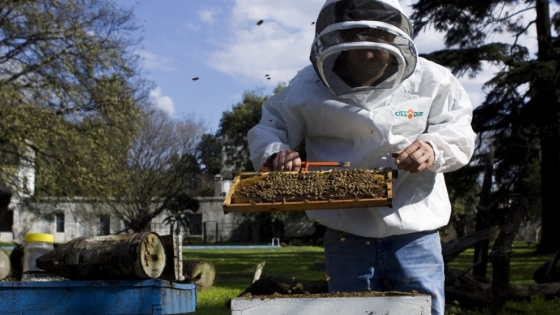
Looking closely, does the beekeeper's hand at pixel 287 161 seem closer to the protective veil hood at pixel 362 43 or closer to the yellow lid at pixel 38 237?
the protective veil hood at pixel 362 43

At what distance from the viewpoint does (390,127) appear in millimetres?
2461

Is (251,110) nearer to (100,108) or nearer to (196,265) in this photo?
(100,108)

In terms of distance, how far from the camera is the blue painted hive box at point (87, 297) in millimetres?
3328

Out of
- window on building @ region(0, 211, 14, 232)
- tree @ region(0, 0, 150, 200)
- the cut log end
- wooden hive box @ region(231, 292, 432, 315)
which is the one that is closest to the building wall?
window on building @ region(0, 211, 14, 232)

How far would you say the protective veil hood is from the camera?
8.11ft

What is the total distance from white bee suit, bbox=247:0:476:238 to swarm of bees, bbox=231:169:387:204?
5.6 inches

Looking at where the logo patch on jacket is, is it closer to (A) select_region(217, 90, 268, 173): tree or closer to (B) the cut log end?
(B) the cut log end

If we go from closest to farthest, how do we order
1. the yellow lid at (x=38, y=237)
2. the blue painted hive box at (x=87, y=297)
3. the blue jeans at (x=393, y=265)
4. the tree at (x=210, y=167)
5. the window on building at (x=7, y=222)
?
1. the blue jeans at (x=393, y=265)
2. the blue painted hive box at (x=87, y=297)
3. the yellow lid at (x=38, y=237)
4. the window on building at (x=7, y=222)
5. the tree at (x=210, y=167)

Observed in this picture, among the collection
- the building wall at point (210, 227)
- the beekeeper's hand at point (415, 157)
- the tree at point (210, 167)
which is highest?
the tree at point (210, 167)

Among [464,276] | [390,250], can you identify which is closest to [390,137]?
[390,250]

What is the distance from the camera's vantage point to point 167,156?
3275cm

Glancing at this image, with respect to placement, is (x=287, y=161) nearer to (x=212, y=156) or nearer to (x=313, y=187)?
(x=313, y=187)

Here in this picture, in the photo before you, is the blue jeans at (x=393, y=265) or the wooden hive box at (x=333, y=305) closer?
the wooden hive box at (x=333, y=305)

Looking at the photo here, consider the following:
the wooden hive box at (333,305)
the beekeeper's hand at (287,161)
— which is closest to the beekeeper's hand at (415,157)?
the beekeeper's hand at (287,161)
